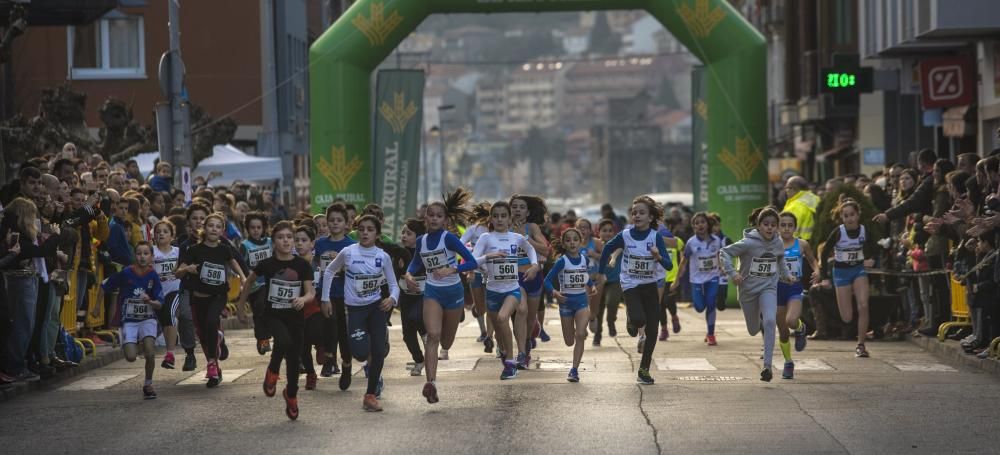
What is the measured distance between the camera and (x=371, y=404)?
13844mm

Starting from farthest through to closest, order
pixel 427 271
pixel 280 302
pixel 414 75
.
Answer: pixel 414 75
pixel 427 271
pixel 280 302

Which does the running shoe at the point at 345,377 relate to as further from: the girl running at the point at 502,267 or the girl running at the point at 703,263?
the girl running at the point at 703,263

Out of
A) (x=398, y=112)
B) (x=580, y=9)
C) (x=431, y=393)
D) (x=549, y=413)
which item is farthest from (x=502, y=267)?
(x=398, y=112)

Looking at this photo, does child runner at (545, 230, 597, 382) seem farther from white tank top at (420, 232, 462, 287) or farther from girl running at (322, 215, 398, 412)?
girl running at (322, 215, 398, 412)

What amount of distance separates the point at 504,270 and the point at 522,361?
135cm

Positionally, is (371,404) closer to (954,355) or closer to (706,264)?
(954,355)

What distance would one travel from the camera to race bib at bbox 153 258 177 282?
678 inches

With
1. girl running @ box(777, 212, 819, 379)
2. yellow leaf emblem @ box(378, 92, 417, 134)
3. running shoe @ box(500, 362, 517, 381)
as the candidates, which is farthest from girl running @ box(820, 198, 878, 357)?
yellow leaf emblem @ box(378, 92, 417, 134)

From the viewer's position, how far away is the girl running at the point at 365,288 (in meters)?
14.6

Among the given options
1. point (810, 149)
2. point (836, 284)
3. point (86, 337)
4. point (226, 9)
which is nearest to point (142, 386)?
point (86, 337)

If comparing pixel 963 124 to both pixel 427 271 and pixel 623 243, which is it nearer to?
pixel 623 243

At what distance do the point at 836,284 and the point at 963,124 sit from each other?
11050 mm

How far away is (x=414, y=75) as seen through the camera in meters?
32.9

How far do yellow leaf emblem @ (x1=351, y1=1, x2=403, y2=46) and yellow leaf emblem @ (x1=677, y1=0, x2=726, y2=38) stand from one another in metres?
4.43
